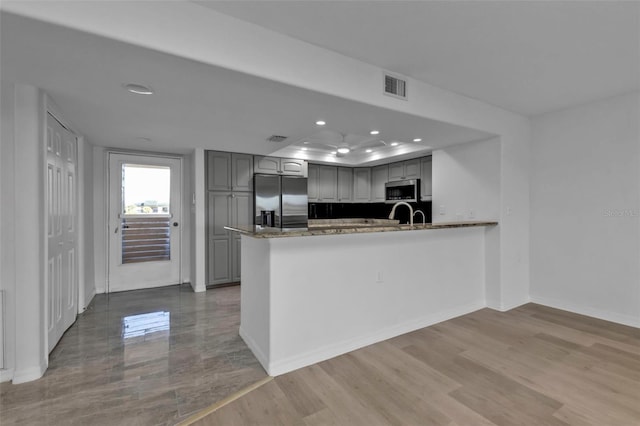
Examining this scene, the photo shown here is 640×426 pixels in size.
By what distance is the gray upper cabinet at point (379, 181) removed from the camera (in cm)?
597

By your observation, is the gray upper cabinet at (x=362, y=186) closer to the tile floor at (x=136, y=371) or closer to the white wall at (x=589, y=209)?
the white wall at (x=589, y=209)

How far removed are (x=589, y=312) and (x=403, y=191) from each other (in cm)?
295

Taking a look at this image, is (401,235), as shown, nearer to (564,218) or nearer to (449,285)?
(449,285)

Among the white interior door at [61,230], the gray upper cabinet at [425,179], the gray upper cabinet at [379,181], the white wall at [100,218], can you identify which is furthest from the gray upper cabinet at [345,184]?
the white interior door at [61,230]

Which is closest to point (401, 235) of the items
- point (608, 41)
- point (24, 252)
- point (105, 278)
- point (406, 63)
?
point (406, 63)

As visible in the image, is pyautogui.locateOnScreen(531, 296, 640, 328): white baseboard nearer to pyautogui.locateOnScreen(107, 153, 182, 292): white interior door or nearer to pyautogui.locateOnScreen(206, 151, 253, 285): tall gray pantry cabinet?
pyautogui.locateOnScreen(206, 151, 253, 285): tall gray pantry cabinet

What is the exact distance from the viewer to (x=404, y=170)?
5492mm

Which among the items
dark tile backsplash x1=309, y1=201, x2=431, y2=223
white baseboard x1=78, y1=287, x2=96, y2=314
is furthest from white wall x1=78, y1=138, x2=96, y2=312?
dark tile backsplash x1=309, y1=201, x2=431, y2=223

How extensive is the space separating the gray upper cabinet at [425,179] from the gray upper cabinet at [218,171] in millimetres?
3209

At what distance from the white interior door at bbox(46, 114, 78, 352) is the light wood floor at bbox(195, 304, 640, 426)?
190 centimetres

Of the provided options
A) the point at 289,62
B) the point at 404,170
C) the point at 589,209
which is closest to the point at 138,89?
the point at 289,62

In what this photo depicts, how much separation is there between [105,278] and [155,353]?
2.57 meters

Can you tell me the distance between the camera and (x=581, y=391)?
201cm

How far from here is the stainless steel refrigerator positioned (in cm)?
502
